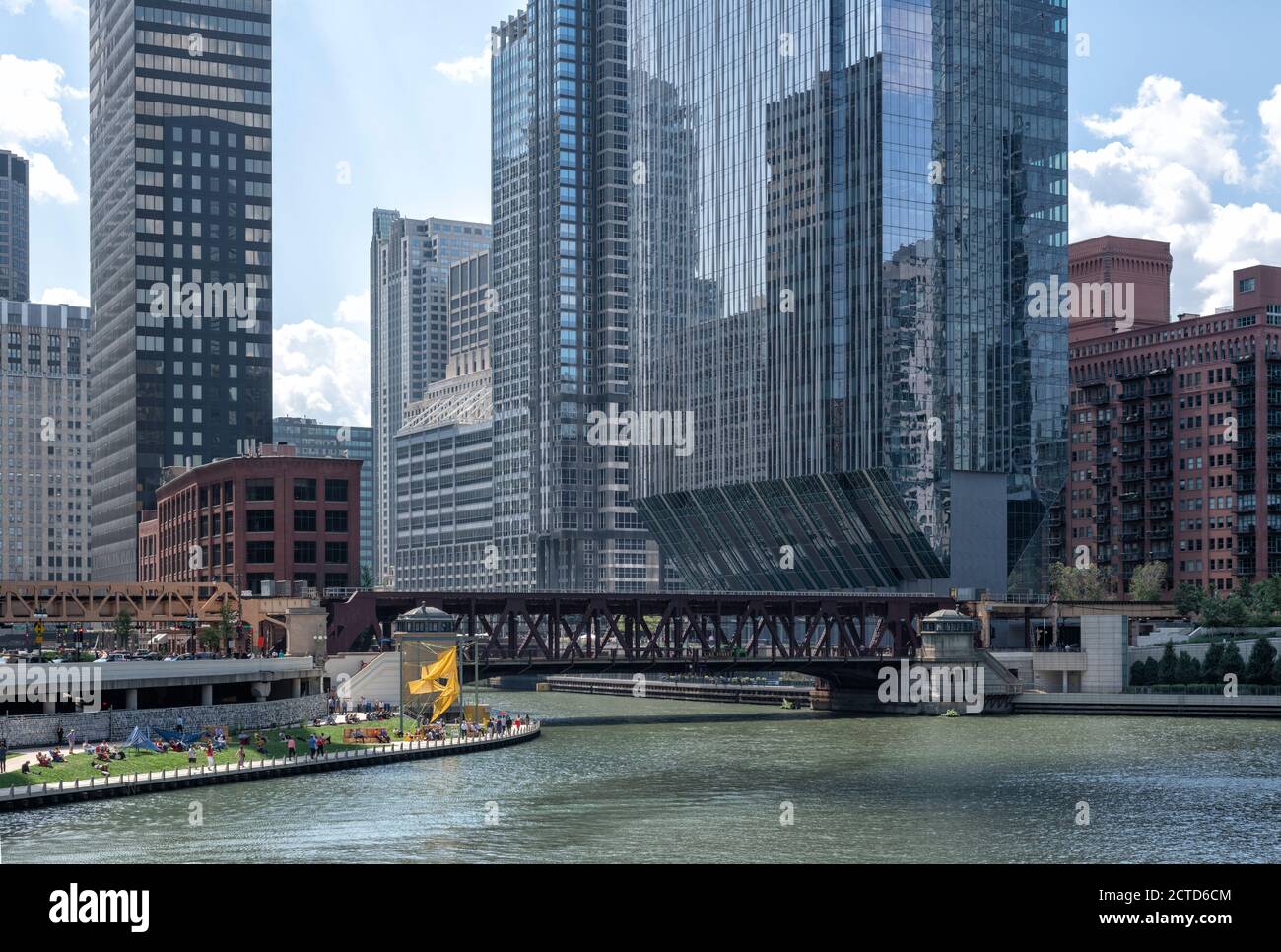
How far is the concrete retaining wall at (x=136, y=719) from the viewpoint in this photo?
90625 millimetres

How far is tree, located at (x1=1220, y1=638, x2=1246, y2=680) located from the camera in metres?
145

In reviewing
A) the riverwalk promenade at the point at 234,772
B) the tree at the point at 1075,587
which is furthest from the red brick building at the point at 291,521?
the tree at the point at 1075,587

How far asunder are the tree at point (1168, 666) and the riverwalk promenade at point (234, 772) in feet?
217

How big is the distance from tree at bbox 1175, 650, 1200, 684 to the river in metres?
31.2

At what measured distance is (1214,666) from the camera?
481 ft

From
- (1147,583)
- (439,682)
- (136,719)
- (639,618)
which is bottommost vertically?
(136,719)

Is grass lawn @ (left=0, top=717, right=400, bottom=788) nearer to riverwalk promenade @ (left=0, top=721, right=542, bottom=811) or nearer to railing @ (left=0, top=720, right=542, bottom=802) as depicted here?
railing @ (left=0, top=720, right=542, bottom=802)

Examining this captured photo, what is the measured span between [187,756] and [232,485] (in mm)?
92565

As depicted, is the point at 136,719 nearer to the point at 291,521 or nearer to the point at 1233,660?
the point at 291,521

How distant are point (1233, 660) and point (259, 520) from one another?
9605 cm

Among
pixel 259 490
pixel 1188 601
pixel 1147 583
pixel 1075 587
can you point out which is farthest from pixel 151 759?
pixel 1147 583

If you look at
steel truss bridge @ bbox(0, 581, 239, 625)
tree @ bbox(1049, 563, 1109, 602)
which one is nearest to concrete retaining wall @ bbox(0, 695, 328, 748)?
steel truss bridge @ bbox(0, 581, 239, 625)
